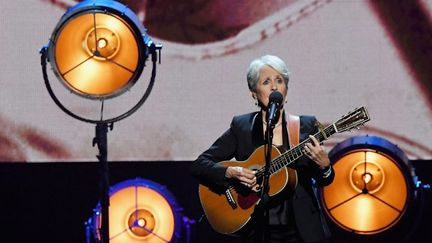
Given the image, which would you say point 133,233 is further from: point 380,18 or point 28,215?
point 380,18

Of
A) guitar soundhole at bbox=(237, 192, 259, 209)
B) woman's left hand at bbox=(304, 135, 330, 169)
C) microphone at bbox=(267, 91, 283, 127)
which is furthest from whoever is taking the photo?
guitar soundhole at bbox=(237, 192, 259, 209)

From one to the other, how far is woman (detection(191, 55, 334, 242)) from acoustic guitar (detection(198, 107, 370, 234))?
0.12 ft

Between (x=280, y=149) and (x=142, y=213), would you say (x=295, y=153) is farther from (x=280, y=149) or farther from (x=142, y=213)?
(x=142, y=213)

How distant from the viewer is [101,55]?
439 cm

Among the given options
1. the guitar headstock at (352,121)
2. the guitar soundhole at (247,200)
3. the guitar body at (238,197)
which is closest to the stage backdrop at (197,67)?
the guitar body at (238,197)

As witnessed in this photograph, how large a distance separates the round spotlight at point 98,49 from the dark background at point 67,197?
91cm

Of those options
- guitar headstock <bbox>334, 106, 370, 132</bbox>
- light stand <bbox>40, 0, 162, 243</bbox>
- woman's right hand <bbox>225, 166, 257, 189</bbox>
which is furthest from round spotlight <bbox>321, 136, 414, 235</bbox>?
light stand <bbox>40, 0, 162, 243</bbox>

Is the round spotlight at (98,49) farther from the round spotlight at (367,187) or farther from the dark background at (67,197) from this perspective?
the round spotlight at (367,187)

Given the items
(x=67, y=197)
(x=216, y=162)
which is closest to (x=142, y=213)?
(x=67, y=197)

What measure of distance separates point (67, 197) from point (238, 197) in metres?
1.69

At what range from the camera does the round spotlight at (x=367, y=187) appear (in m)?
4.59

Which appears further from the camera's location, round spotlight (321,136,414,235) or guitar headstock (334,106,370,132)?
round spotlight (321,136,414,235)

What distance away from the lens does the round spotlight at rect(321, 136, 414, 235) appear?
4594 mm

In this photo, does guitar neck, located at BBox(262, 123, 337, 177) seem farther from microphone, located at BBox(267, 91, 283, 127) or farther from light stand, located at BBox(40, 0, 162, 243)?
light stand, located at BBox(40, 0, 162, 243)
